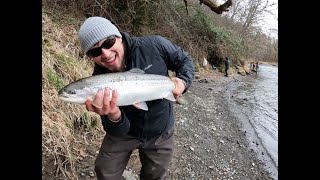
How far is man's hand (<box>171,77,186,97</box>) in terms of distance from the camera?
3.02m

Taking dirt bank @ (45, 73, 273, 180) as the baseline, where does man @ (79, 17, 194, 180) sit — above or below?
above

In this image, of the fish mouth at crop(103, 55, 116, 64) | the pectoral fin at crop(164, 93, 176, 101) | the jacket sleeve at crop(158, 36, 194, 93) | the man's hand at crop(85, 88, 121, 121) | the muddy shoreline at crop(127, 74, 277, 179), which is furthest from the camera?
the muddy shoreline at crop(127, 74, 277, 179)

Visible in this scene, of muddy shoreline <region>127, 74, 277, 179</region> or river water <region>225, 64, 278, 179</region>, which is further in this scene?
river water <region>225, 64, 278, 179</region>

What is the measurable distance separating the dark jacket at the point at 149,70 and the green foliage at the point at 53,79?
2708mm

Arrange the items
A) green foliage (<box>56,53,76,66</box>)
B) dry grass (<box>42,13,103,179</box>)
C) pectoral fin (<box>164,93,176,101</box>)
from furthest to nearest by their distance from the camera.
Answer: green foliage (<box>56,53,76,66</box>) → dry grass (<box>42,13,103,179</box>) → pectoral fin (<box>164,93,176,101</box>)

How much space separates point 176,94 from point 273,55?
50.4 meters

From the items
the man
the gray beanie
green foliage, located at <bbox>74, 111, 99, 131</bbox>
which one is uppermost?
the gray beanie

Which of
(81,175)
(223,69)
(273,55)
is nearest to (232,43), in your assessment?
(223,69)

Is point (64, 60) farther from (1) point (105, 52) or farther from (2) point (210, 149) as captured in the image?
(1) point (105, 52)

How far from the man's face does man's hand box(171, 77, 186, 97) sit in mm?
532

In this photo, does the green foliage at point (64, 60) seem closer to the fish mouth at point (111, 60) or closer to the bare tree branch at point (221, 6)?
→ the fish mouth at point (111, 60)

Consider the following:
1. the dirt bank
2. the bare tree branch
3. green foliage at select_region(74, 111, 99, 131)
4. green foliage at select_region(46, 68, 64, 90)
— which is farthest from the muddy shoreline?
the bare tree branch

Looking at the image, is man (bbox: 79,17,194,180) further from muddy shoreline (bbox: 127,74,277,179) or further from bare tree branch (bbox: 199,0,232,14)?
bare tree branch (bbox: 199,0,232,14)
